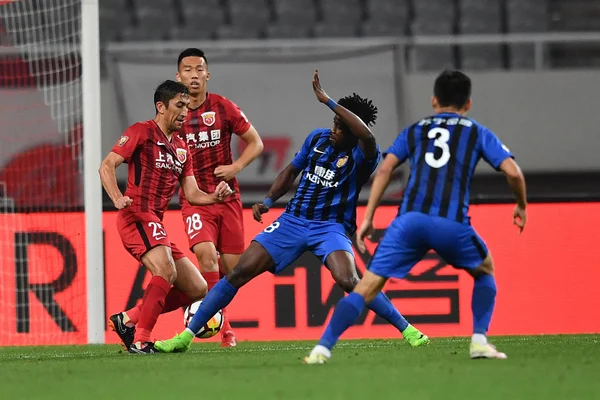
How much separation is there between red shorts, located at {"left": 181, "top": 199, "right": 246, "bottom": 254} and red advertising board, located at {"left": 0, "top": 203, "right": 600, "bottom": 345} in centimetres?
155

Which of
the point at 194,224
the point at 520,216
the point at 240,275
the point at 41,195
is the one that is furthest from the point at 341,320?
the point at 41,195

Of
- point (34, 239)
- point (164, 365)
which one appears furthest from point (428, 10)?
Result: point (164, 365)

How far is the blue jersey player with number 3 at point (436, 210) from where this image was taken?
555cm

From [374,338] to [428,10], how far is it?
521cm

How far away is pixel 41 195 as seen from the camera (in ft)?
31.8

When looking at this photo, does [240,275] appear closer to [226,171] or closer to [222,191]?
[222,191]

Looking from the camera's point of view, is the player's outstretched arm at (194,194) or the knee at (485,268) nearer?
the knee at (485,268)

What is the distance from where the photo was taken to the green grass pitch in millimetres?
4418

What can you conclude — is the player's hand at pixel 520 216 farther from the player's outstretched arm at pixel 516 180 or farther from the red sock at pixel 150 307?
the red sock at pixel 150 307

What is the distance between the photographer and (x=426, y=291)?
31.8 ft

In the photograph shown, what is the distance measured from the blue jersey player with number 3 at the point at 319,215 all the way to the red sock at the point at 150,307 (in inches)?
5.6

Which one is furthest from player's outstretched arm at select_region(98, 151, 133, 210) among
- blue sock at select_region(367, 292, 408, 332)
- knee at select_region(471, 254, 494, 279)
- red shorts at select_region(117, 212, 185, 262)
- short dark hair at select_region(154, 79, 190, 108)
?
knee at select_region(471, 254, 494, 279)

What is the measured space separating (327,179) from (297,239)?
0.45 metres

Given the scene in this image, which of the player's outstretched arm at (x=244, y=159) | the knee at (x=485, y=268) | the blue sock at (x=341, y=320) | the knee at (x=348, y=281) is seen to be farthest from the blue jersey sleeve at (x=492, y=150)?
the player's outstretched arm at (x=244, y=159)
